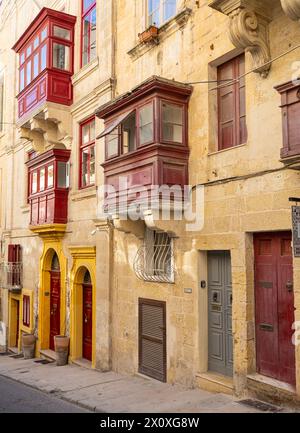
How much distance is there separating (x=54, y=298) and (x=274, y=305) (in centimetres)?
876

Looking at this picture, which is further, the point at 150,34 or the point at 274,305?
the point at 150,34

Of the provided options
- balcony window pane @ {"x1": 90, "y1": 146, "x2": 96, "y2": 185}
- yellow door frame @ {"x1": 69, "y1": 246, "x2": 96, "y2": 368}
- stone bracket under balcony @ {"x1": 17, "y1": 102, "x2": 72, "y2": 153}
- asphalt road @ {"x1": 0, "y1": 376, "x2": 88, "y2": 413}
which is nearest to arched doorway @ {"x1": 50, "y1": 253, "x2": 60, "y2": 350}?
yellow door frame @ {"x1": 69, "y1": 246, "x2": 96, "y2": 368}

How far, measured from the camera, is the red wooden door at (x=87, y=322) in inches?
473

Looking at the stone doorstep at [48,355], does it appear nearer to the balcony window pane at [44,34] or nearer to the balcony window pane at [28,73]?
the balcony window pane at [28,73]

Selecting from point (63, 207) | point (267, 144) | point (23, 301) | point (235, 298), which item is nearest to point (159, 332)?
point (235, 298)

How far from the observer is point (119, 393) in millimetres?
8484

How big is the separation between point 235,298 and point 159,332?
2.43 m

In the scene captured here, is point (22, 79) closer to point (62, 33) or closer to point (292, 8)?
point (62, 33)

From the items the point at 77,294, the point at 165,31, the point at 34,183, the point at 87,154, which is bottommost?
the point at 77,294

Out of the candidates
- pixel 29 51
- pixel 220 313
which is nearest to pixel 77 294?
pixel 220 313

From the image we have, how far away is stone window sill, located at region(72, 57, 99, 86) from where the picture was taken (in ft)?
39.0

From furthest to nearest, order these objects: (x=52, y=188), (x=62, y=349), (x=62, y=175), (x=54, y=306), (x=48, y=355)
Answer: (x=54, y=306)
(x=48, y=355)
(x=62, y=175)
(x=52, y=188)
(x=62, y=349)

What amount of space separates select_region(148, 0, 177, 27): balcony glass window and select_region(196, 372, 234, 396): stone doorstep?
6948mm
